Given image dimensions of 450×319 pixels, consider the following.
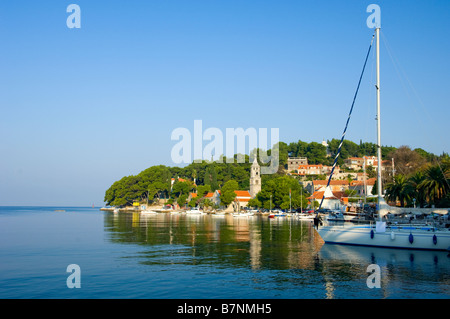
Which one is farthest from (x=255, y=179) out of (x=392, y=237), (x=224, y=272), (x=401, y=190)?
(x=224, y=272)

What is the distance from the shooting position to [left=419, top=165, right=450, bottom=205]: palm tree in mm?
48406

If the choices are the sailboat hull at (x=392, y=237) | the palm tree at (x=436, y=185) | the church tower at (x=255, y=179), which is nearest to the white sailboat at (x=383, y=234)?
the sailboat hull at (x=392, y=237)

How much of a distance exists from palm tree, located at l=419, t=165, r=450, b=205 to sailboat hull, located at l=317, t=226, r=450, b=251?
16.3 m

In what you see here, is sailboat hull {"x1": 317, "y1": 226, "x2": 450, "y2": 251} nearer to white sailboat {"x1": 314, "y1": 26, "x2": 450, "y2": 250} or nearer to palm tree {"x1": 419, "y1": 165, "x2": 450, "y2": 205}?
white sailboat {"x1": 314, "y1": 26, "x2": 450, "y2": 250}

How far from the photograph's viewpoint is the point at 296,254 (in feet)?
110

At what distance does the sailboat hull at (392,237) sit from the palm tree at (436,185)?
16301 millimetres

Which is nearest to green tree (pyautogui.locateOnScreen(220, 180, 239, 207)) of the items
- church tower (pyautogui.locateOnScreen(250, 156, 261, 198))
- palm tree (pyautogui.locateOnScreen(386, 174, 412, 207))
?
church tower (pyautogui.locateOnScreen(250, 156, 261, 198))

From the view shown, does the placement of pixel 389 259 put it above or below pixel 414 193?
below

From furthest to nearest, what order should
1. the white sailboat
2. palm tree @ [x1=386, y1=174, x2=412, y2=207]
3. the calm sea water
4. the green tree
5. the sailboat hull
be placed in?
the green tree
palm tree @ [x1=386, y1=174, x2=412, y2=207]
the white sailboat
the sailboat hull
the calm sea water

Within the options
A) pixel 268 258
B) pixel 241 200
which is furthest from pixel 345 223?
pixel 241 200

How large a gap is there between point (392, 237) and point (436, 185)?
1746 cm

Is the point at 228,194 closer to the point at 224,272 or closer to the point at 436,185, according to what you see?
the point at 436,185
